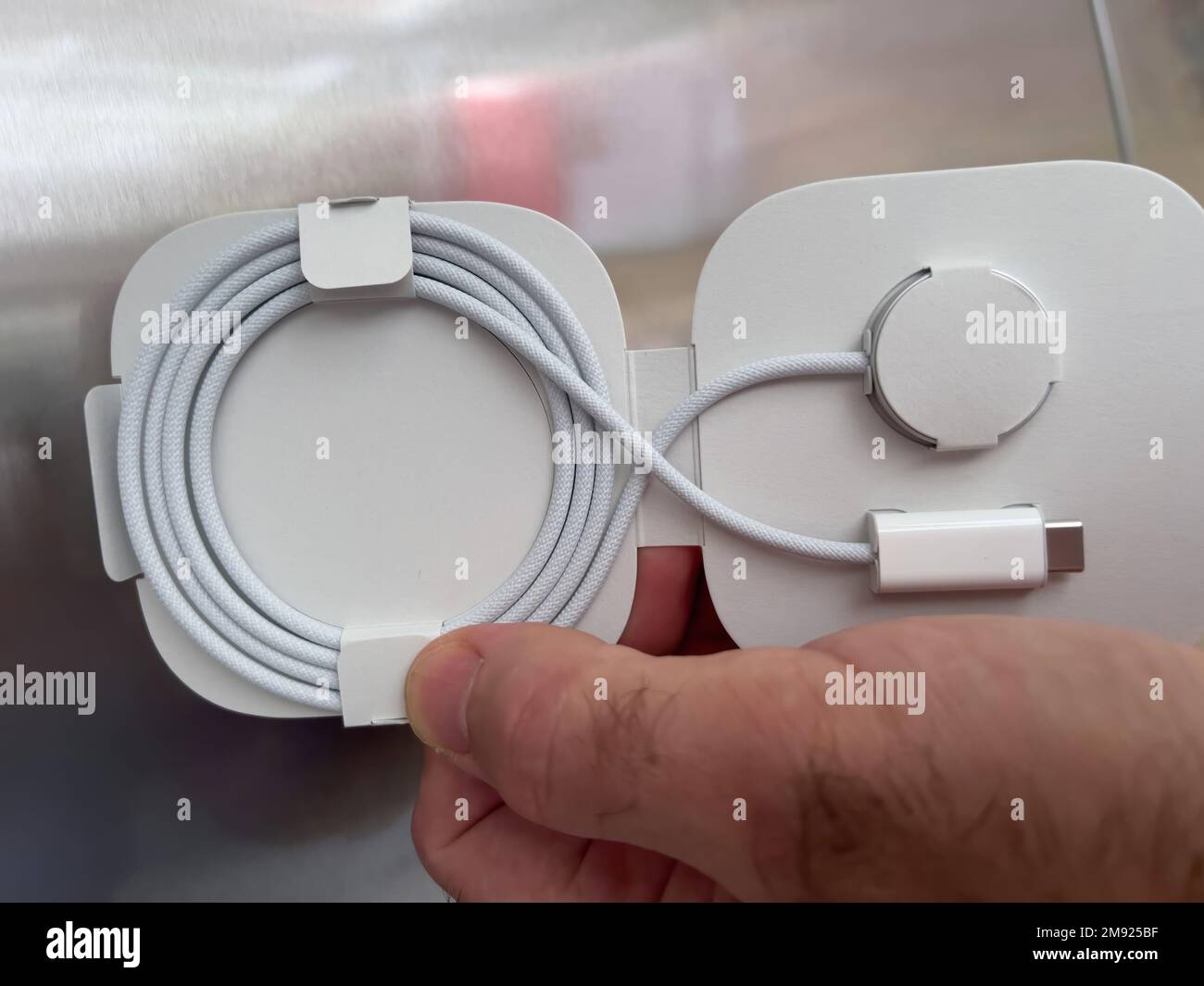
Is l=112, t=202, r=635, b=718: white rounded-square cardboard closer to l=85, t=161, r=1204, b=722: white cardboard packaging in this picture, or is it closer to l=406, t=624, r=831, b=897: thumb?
l=85, t=161, r=1204, b=722: white cardboard packaging

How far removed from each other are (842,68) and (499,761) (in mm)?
801

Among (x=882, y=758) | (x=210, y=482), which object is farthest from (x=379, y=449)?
(x=882, y=758)

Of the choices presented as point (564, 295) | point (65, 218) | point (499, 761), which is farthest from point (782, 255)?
point (65, 218)

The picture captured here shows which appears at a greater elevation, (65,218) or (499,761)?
(65,218)

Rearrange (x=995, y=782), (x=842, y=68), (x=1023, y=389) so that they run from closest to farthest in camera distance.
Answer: (x=995, y=782) → (x=1023, y=389) → (x=842, y=68)

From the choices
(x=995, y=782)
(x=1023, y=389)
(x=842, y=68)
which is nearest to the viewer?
(x=995, y=782)

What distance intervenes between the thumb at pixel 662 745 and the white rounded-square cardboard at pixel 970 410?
0.13 m

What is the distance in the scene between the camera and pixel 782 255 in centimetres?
56

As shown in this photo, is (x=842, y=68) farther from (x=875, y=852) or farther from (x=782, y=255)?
(x=875, y=852)

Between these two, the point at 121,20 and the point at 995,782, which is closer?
the point at 995,782

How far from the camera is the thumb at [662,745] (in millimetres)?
440

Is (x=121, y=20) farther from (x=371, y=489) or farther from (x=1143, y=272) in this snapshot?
(x=1143, y=272)

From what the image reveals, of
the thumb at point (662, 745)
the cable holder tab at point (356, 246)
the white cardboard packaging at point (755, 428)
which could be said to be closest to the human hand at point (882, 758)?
the thumb at point (662, 745)
